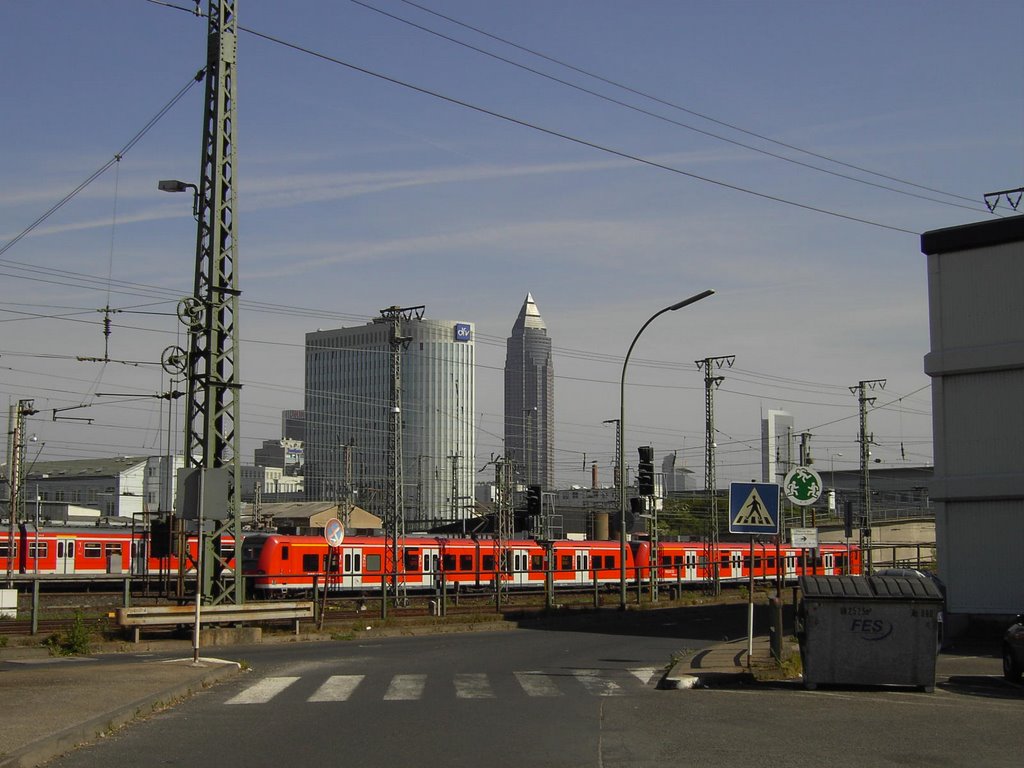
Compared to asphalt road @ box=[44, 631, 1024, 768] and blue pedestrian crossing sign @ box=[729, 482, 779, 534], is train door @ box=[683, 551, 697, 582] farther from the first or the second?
blue pedestrian crossing sign @ box=[729, 482, 779, 534]

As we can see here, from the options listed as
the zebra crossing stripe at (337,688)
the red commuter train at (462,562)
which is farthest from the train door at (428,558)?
the zebra crossing stripe at (337,688)

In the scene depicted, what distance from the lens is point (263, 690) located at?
14992 millimetres

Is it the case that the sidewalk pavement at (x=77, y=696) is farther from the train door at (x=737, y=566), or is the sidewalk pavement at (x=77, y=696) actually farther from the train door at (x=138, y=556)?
the train door at (x=737, y=566)

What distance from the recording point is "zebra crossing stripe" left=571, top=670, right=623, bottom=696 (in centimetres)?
1505

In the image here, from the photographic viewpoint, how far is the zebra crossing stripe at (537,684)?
1500cm

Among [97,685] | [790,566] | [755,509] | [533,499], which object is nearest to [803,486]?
[755,509]

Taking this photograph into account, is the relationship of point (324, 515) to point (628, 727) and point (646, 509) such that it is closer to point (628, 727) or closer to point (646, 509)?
point (646, 509)

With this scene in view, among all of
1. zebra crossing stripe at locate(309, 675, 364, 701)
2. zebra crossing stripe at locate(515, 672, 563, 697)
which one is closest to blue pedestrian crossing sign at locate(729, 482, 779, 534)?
zebra crossing stripe at locate(515, 672, 563, 697)

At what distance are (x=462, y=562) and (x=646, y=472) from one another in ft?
59.4

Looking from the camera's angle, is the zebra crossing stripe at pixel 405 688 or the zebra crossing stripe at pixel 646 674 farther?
the zebra crossing stripe at pixel 646 674

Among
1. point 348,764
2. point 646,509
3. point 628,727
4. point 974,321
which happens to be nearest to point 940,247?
point 974,321

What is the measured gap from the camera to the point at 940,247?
86.1ft

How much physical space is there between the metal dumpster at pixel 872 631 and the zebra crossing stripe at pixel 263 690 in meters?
6.70

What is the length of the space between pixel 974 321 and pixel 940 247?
6.03 ft
